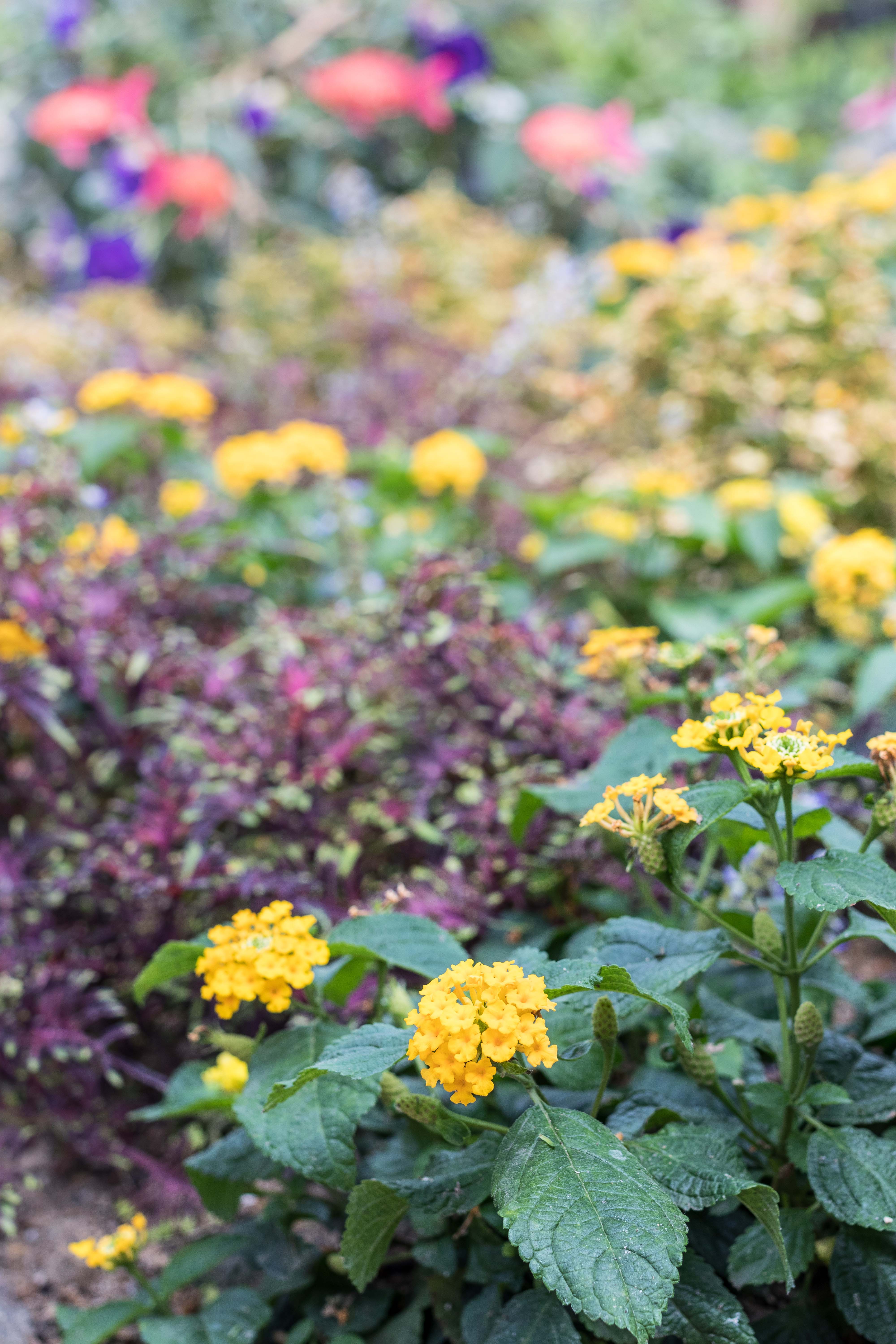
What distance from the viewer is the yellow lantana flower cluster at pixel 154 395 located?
7.54 ft

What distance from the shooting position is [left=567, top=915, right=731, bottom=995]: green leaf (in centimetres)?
95

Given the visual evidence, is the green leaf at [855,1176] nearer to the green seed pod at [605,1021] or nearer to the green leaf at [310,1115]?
the green seed pod at [605,1021]

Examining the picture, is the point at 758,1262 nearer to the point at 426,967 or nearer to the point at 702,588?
the point at 426,967

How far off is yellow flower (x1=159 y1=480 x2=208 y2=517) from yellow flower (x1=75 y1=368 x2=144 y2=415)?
0.23m

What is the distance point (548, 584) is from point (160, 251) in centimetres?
317

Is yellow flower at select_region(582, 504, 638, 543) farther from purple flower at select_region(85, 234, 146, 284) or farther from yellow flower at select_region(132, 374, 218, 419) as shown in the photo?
purple flower at select_region(85, 234, 146, 284)

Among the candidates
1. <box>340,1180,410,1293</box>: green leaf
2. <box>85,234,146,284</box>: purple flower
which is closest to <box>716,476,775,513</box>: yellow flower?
<box>340,1180,410,1293</box>: green leaf

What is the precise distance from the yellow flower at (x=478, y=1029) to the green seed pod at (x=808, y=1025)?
0.27 meters

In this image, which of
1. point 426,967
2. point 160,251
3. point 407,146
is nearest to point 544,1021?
A: point 426,967

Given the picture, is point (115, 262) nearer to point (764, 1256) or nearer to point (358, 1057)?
point (358, 1057)

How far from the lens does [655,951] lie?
1031mm

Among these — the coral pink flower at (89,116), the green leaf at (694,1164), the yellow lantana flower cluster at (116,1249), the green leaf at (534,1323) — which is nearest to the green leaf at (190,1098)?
the yellow lantana flower cluster at (116,1249)

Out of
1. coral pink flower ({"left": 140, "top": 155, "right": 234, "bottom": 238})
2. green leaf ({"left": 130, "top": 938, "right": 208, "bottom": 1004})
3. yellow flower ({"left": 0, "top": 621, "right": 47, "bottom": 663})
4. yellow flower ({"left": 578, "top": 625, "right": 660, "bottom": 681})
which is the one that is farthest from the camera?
coral pink flower ({"left": 140, "top": 155, "right": 234, "bottom": 238})

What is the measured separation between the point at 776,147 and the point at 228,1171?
5409 millimetres
